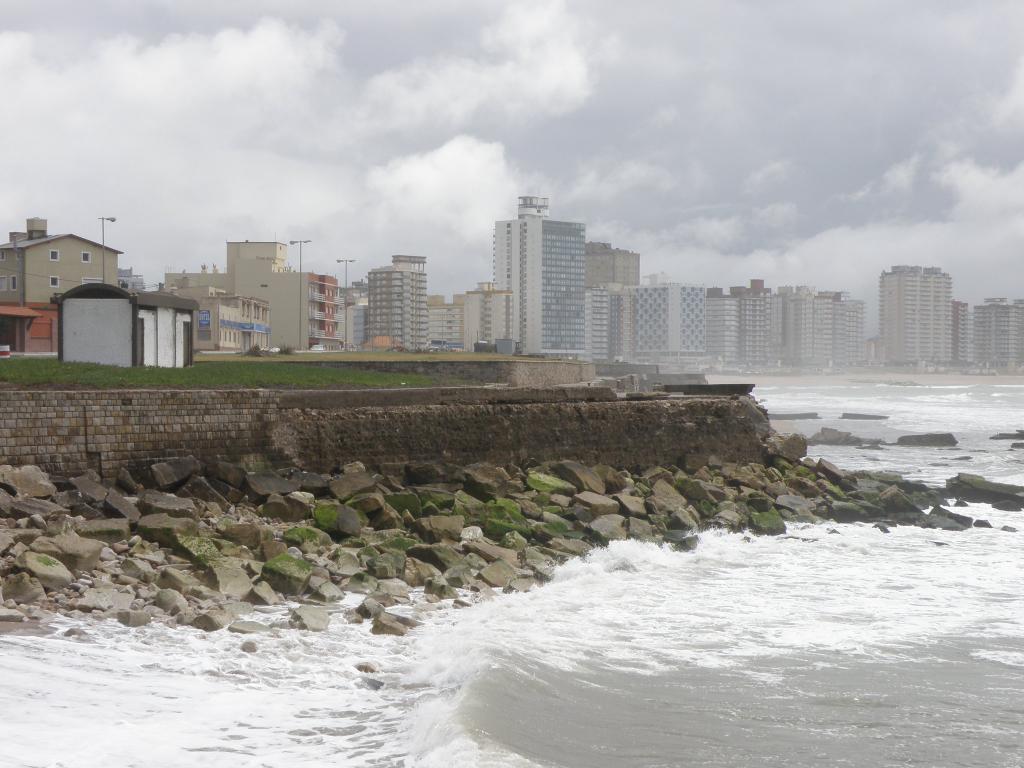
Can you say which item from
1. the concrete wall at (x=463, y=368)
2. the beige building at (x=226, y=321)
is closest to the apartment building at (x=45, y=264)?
the beige building at (x=226, y=321)

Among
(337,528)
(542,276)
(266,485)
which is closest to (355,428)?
(266,485)

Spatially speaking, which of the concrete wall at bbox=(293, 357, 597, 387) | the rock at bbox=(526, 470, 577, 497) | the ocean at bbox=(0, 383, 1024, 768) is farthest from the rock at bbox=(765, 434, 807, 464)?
the ocean at bbox=(0, 383, 1024, 768)

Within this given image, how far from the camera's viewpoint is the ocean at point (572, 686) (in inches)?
274

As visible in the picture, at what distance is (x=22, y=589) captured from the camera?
905 centimetres

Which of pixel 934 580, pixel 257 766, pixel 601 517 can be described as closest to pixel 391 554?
pixel 601 517

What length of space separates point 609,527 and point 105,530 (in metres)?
6.42

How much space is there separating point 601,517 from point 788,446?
27.7ft

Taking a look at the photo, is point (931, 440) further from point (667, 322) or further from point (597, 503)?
point (667, 322)

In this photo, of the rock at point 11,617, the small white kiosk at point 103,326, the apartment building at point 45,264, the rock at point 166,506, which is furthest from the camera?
the apartment building at point 45,264

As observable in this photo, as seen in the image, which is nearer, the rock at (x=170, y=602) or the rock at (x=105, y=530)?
the rock at (x=170, y=602)

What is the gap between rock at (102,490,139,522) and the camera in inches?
472

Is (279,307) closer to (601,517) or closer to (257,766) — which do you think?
(601,517)

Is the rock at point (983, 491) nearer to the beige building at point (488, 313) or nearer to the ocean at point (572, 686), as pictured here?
the ocean at point (572, 686)

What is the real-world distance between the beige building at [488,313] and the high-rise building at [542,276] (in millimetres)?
5651
